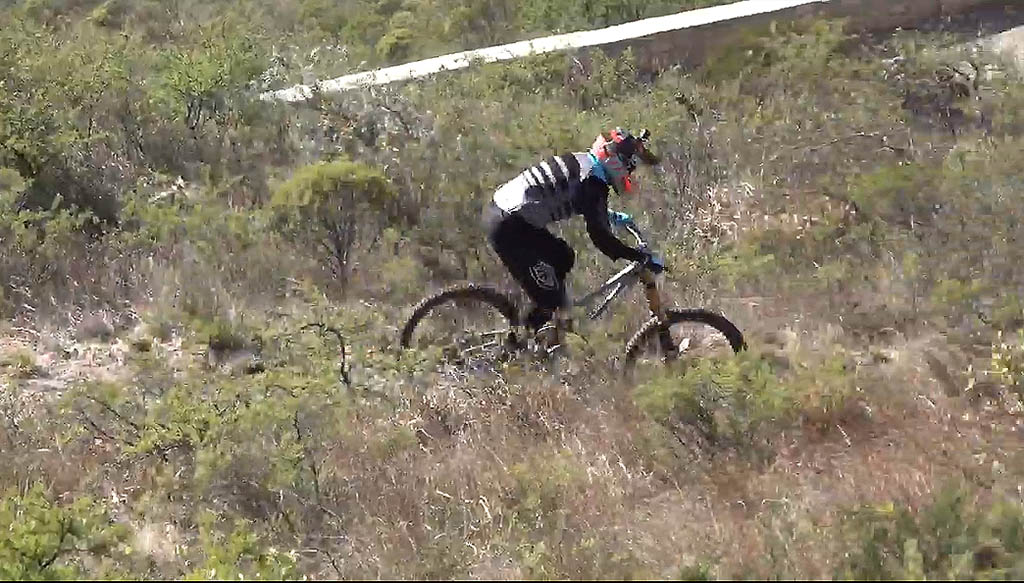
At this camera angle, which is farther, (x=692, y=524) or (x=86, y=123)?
(x=86, y=123)

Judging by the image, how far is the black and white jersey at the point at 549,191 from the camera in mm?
5746

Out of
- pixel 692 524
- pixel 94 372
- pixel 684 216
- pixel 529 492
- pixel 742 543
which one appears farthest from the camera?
pixel 684 216

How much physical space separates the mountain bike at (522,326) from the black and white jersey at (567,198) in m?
0.25

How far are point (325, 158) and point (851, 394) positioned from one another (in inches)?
254

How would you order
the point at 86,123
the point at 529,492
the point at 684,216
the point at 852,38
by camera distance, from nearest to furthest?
the point at 529,492 → the point at 684,216 → the point at 86,123 → the point at 852,38

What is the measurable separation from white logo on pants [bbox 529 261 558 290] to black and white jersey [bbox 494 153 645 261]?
0.28 meters

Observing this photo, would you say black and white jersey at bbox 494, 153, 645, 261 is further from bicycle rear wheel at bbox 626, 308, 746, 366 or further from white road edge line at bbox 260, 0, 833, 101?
white road edge line at bbox 260, 0, 833, 101

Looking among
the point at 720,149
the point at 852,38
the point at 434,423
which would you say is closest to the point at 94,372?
the point at 434,423

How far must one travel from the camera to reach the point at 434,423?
17.8 feet

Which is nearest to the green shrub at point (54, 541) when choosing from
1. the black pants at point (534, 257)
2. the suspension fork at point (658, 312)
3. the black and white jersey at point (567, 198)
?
the black pants at point (534, 257)

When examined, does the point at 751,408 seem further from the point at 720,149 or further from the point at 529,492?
the point at 720,149

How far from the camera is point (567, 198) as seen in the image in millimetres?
5781

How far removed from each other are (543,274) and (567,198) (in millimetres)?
535

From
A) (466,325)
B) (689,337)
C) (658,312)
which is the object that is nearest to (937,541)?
(658,312)
